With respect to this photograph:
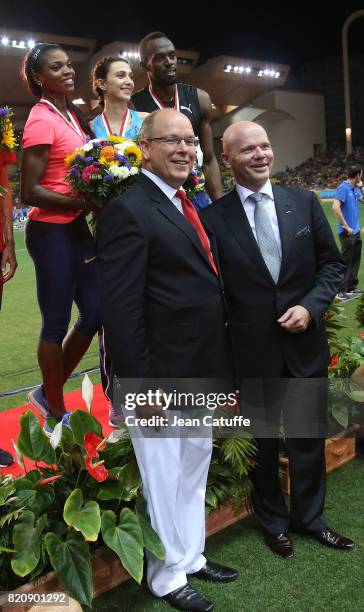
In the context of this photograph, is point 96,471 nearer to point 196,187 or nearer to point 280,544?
point 280,544

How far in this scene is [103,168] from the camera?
2633mm

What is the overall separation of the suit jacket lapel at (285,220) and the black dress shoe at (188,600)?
1171mm

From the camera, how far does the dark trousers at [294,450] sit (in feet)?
8.23

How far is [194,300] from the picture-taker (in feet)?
6.74

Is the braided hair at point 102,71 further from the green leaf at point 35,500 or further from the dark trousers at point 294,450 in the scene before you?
the green leaf at point 35,500

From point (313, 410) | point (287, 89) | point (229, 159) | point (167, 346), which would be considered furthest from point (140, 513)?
point (287, 89)

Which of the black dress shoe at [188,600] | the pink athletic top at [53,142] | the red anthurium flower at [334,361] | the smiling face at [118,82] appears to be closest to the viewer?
the black dress shoe at [188,600]

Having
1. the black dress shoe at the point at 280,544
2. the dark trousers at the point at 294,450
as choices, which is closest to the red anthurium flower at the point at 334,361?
the dark trousers at the point at 294,450

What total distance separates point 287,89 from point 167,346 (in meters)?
41.9

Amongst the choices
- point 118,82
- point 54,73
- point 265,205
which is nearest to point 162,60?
point 118,82

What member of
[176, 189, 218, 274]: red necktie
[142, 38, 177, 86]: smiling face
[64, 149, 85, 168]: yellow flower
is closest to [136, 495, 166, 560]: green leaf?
[176, 189, 218, 274]: red necktie

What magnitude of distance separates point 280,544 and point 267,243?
3.95 feet

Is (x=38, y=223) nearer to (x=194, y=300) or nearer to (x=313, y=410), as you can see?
(x=194, y=300)

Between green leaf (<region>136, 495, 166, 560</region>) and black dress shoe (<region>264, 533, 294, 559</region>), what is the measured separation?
60cm
